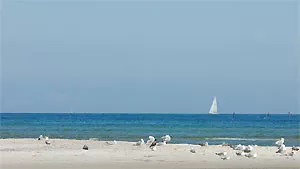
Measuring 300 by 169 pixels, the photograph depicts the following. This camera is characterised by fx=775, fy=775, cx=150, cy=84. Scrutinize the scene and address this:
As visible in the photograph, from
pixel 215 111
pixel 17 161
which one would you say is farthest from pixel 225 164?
pixel 215 111

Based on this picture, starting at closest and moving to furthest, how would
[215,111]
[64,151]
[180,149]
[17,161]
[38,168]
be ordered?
[38,168]
[17,161]
[64,151]
[180,149]
[215,111]

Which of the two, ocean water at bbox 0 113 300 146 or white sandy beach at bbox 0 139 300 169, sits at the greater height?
ocean water at bbox 0 113 300 146

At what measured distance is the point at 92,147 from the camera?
2480 centimetres

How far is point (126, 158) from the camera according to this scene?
68.9 feet

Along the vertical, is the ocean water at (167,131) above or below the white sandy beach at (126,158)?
above

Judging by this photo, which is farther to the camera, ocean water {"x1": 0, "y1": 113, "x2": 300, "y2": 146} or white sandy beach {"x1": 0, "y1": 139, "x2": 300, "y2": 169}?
ocean water {"x1": 0, "y1": 113, "x2": 300, "y2": 146}

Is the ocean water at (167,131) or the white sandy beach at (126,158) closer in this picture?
the white sandy beach at (126,158)

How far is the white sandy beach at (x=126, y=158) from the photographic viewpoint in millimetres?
19406

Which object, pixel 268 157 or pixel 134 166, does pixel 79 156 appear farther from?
pixel 268 157

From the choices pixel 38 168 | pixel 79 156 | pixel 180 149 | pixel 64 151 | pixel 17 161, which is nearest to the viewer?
pixel 38 168

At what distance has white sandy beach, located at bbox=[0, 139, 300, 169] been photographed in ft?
63.7

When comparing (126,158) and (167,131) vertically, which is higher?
(167,131)

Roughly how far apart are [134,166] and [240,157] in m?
4.14

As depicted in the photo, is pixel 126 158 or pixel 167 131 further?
pixel 167 131
